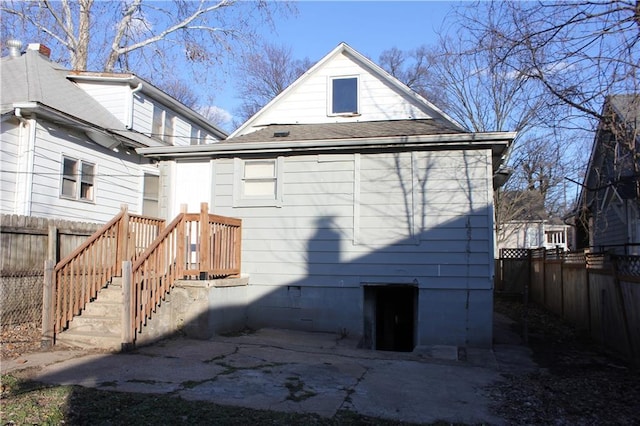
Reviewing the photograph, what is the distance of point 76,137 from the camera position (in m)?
13.2

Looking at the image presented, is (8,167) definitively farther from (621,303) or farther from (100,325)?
(621,303)

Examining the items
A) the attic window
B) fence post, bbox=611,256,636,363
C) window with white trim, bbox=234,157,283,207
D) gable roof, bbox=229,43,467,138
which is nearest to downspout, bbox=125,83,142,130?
gable roof, bbox=229,43,467,138

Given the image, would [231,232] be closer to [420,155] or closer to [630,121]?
[420,155]

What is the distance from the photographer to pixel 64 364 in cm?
657

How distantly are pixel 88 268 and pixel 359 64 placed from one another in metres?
7.59

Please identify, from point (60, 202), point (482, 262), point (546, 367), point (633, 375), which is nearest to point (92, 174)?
point (60, 202)

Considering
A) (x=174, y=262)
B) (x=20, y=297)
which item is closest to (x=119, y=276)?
(x=174, y=262)

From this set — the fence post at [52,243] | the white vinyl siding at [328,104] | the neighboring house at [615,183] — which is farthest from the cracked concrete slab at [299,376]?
the white vinyl siding at [328,104]

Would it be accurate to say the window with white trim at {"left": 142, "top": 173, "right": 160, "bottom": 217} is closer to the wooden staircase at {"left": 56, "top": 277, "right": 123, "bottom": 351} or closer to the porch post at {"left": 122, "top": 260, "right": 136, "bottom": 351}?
the wooden staircase at {"left": 56, "top": 277, "right": 123, "bottom": 351}

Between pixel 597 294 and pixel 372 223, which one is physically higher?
→ pixel 372 223

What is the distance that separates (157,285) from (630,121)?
309 inches

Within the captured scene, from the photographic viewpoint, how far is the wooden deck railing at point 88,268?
775cm

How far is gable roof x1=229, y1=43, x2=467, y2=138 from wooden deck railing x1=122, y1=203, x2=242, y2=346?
3384mm

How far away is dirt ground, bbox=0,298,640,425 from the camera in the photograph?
5.13m
